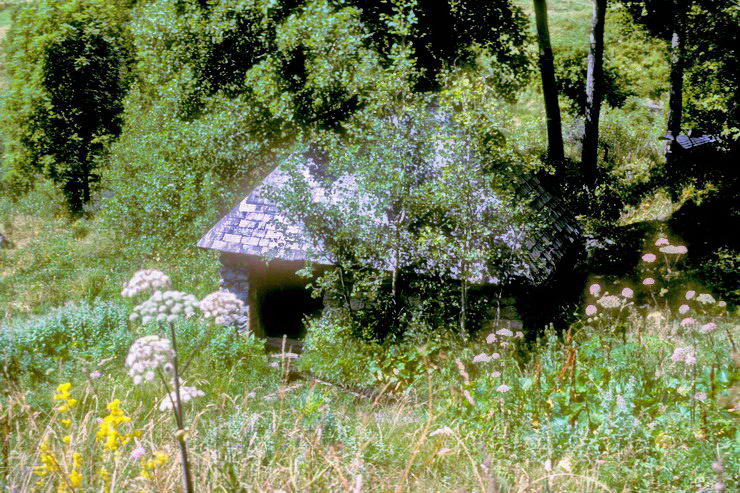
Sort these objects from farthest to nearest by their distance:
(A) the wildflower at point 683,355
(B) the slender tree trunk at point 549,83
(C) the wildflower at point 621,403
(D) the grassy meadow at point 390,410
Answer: (B) the slender tree trunk at point 549,83
(A) the wildflower at point 683,355
(C) the wildflower at point 621,403
(D) the grassy meadow at point 390,410

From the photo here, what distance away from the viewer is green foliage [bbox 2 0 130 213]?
17.3 m

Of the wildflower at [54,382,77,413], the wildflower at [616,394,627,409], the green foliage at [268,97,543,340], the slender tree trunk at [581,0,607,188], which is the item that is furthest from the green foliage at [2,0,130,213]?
the wildflower at [616,394,627,409]

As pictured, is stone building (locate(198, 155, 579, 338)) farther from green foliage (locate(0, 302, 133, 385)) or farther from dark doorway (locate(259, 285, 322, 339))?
green foliage (locate(0, 302, 133, 385))

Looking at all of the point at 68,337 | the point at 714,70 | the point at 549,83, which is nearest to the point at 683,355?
the point at 549,83

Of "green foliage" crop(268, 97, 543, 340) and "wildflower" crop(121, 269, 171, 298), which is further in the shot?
"green foliage" crop(268, 97, 543, 340)

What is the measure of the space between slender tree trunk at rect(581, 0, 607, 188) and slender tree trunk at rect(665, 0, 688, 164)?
2.60 metres

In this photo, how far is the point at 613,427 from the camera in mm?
3689

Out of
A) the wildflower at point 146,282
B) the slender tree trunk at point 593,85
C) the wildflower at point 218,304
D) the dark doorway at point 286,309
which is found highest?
the slender tree trunk at point 593,85

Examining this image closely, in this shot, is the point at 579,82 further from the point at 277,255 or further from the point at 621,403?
the point at 621,403

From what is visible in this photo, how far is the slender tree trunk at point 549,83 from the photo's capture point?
37.7 ft

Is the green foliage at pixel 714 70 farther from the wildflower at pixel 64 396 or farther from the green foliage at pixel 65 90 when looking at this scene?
the green foliage at pixel 65 90

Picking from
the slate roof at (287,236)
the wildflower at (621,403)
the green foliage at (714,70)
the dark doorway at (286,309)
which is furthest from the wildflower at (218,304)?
the green foliage at (714,70)

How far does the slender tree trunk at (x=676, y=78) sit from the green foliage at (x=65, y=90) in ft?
57.2

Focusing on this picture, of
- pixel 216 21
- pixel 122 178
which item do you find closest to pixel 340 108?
pixel 216 21
